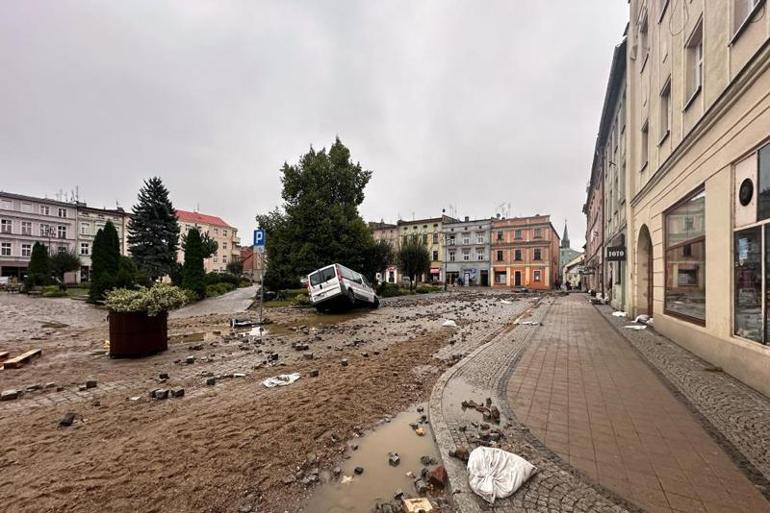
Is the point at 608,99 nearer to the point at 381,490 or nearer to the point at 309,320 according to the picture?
the point at 309,320

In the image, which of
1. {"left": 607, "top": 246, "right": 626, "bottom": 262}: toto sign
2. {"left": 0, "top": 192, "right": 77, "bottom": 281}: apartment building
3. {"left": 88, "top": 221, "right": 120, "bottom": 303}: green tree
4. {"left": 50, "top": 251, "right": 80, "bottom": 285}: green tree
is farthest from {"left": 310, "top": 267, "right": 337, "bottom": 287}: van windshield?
{"left": 0, "top": 192, "right": 77, "bottom": 281}: apartment building

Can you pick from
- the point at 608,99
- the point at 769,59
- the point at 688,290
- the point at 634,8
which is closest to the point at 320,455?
the point at 769,59

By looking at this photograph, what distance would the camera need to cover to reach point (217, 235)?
3110 inches

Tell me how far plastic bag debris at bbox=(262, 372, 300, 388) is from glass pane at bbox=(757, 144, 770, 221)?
24.9 feet

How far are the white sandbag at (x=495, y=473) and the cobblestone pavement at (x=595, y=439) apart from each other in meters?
0.06

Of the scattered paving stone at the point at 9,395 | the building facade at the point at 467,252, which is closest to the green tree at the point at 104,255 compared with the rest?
the scattered paving stone at the point at 9,395

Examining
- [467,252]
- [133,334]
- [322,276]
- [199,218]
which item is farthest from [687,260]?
[199,218]

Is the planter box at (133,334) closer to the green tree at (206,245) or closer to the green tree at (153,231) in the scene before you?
the green tree at (206,245)

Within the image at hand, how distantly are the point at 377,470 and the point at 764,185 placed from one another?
6782mm

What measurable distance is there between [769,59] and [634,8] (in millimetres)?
13058

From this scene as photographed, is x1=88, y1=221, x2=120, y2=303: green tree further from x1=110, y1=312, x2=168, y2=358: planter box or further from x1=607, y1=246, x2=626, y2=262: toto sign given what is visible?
x1=607, y1=246, x2=626, y2=262: toto sign

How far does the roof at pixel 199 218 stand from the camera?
72850mm

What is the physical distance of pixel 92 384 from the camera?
5.21 m

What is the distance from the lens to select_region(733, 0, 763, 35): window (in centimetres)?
568
